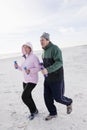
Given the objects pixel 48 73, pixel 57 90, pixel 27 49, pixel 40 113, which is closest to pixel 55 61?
pixel 48 73

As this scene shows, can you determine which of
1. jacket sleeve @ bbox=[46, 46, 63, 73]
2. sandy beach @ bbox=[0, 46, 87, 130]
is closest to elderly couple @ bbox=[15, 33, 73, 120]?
jacket sleeve @ bbox=[46, 46, 63, 73]

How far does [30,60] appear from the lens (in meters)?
5.68

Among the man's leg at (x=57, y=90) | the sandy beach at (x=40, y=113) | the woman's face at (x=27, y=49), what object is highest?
the woman's face at (x=27, y=49)

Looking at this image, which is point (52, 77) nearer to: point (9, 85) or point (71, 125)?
point (71, 125)

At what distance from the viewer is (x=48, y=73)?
5402 millimetres

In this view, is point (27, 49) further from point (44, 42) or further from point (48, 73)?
point (48, 73)

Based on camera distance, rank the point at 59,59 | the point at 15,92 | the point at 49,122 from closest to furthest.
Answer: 1. the point at 59,59
2. the point at 49,122
3. the point at 15,92

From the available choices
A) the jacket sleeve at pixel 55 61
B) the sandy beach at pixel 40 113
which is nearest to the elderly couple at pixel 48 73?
the jacket sleeve at pixel 55 61

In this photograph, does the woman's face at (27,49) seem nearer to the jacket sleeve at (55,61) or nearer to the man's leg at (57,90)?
the jacket sleeve at (55,61)

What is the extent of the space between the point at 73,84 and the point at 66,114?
3.62 metres

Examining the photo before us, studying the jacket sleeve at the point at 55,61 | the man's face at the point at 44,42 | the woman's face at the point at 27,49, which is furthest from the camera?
the woman's face at the point at 27,49

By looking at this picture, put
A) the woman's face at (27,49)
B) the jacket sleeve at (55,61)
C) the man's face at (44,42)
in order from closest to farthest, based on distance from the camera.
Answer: the jacket sleeve at (55,61), the man's face at (44,42), the woman's face at (27,49)

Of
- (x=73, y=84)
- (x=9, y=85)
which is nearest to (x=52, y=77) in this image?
(x=73, y=84)

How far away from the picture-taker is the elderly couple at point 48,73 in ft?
17.3
